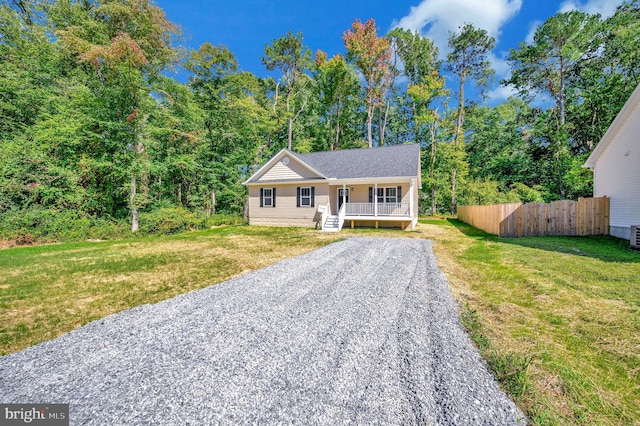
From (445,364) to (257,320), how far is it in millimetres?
2334

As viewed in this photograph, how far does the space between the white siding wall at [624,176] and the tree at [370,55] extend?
1859cm

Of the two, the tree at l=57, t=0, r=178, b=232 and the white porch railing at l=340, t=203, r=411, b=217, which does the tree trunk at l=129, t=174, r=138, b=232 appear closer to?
the tree at l=57, t=0, r=178, b=232

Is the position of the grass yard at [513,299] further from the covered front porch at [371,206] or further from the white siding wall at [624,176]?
the covered front porch at [371,206]

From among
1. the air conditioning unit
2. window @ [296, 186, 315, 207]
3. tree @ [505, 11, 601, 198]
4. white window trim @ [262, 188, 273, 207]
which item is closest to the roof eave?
the air conditioning unit

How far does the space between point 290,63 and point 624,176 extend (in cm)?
2466

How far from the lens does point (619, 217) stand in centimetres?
880

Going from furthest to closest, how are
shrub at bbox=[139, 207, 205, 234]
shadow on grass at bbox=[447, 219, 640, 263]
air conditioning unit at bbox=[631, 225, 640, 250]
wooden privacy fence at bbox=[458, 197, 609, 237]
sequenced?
shrub at bbox=[139, 207, 205, 234] < wooden privacy fence at bbox=[458, 197, 609, 237] < air conditioning unit at bbox=[631, 225, 640, 250] < shadow on grass at bbox=[447, 219, 640, 263]

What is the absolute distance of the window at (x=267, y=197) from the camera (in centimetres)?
1677

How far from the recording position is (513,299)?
4.02 metres

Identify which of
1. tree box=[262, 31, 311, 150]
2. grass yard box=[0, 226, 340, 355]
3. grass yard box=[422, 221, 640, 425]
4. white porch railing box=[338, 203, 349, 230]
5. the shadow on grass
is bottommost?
grass yard box=[0, 226, 340, 355]

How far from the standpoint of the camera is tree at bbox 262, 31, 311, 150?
2311 centimetres

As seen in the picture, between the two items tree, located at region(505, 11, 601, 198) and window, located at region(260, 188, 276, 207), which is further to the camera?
tree, located at region(505, 11, 601, 198)

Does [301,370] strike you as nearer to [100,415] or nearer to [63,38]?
[100,415]

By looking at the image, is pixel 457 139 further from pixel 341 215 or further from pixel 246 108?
pixel 246 108
